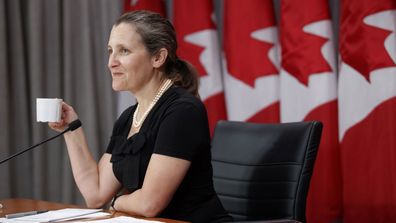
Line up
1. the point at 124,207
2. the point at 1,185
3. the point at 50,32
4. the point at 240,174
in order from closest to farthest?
the point at 124,207 < the point at 240,174 < the point at 1,185 < the point at 50,32

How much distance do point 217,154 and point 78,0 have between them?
1.77 m

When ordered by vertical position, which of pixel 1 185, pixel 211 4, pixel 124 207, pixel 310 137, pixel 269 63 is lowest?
pixel 1 185

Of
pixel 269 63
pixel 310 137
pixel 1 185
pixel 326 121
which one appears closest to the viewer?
pixel 310 137

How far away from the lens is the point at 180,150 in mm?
2160

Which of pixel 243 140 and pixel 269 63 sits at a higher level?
pixel 269 63

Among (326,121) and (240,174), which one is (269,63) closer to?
(326,121)

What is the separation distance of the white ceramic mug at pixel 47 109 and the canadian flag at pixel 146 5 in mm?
1650

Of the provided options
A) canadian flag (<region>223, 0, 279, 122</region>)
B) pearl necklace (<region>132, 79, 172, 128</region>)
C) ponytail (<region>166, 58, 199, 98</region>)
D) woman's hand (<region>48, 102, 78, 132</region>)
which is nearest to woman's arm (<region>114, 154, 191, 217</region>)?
pearl necklace (<region>132, 79, 172, 128</region>)

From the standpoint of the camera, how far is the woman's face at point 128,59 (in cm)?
240

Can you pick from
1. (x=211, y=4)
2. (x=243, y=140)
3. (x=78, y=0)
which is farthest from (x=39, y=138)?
(x=243, y=140)

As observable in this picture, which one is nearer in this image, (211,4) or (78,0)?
(211,4)

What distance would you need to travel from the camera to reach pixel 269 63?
3377 mm

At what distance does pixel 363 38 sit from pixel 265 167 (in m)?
0.86

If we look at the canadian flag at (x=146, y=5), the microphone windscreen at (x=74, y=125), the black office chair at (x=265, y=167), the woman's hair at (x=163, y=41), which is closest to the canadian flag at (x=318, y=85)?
the black office chair at (x=265, y=167)
